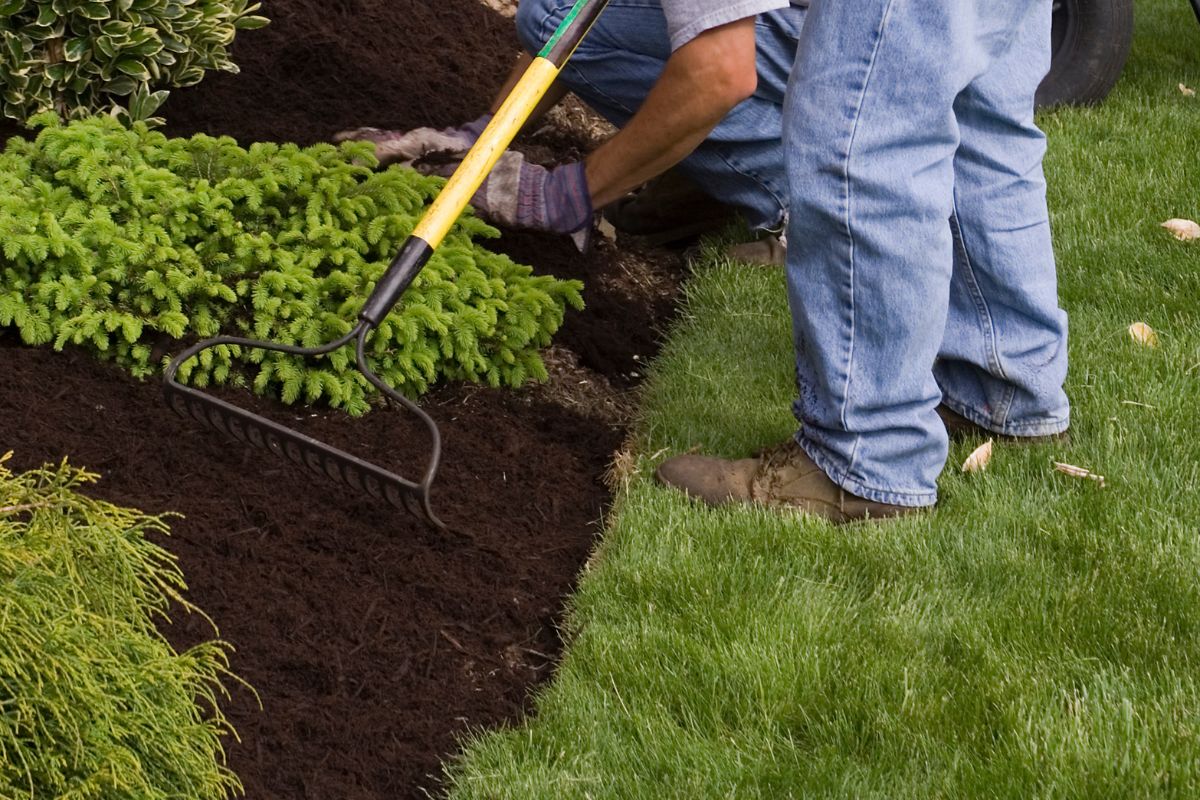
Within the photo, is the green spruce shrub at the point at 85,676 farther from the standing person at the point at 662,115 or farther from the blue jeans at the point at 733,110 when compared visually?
the blue jeans at the point at 733,110

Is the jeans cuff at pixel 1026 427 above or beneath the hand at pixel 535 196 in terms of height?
beneath

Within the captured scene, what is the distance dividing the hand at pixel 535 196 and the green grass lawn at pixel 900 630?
0.51 meters

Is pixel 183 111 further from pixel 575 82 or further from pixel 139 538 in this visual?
pixel 139 538

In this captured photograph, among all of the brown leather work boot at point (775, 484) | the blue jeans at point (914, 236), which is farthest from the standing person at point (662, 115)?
the brown leather work boot at point (775, 484)

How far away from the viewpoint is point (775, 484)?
283 cm

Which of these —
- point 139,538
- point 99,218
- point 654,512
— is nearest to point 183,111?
point 99,218

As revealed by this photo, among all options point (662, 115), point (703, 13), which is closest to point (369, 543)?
point (662, 115)

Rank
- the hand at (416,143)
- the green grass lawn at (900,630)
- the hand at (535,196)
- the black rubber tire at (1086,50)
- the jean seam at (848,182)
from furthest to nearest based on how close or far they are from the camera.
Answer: the black rubber tire at (1086,50) < the hand at (416,143) < the hand at (535,196) < the jean seam at (848,182) < the green grass lawn at (900,630)

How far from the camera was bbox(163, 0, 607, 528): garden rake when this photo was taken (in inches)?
95.2

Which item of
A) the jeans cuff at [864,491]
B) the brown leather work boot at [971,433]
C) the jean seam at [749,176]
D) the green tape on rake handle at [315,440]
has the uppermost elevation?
the green tape on rake handle at [315,440]

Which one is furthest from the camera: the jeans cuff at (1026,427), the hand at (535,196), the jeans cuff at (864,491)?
the hand at (535,196)

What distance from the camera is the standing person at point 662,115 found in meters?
3.15

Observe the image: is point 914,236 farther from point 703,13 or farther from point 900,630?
point 703,13

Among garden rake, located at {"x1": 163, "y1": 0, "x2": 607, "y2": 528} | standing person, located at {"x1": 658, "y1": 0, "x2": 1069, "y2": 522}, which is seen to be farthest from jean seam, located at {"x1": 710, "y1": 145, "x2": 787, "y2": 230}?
garden rake, located at {"x1": 163, "y1": 0, "x2": 607, "y2": 528}
